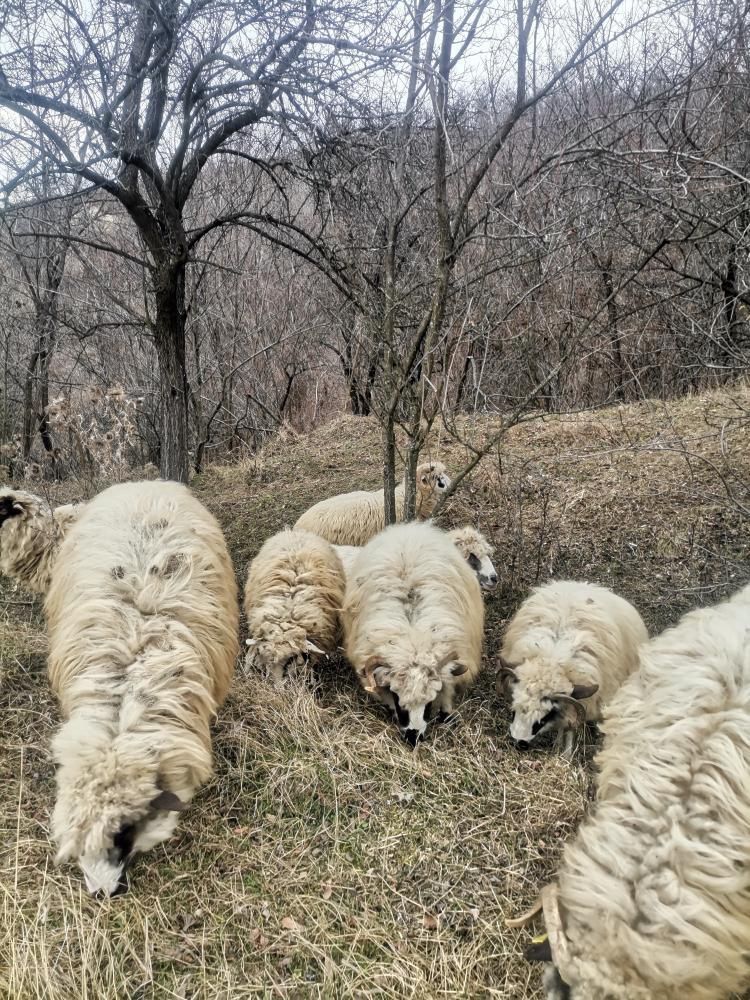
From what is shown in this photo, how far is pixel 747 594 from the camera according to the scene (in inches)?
133

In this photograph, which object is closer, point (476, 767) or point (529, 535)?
point (476, 767)

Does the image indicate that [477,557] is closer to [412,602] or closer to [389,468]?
[389,468]

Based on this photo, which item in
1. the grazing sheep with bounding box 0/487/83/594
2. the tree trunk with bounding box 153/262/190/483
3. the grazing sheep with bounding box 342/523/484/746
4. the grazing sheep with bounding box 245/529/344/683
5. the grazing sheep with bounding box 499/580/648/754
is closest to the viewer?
the grazing sheep with bounding box 499/580/648/754

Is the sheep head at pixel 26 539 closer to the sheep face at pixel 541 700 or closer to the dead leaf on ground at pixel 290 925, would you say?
the dead leaf on ground at pixel 290 925

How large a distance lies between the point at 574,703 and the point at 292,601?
212 cm

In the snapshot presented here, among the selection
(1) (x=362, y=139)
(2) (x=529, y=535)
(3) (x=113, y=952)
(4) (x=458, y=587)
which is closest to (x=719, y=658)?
(4) (x=458, y=587)

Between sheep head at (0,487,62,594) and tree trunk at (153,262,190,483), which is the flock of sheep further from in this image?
tree trunk at (153,262,190,483)

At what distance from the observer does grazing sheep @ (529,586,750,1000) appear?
6.43 ft

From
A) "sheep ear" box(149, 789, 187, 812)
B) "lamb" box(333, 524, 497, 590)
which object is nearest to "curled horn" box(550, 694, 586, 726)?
"lamb" box(333, 524, 497, 590)

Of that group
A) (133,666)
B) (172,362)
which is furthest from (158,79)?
(133,666)

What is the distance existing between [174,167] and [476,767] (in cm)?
551

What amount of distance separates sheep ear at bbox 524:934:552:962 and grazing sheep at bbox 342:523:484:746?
169cm

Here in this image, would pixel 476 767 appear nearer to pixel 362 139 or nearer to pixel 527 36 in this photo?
pixel 527 36

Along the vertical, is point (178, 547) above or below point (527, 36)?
below
